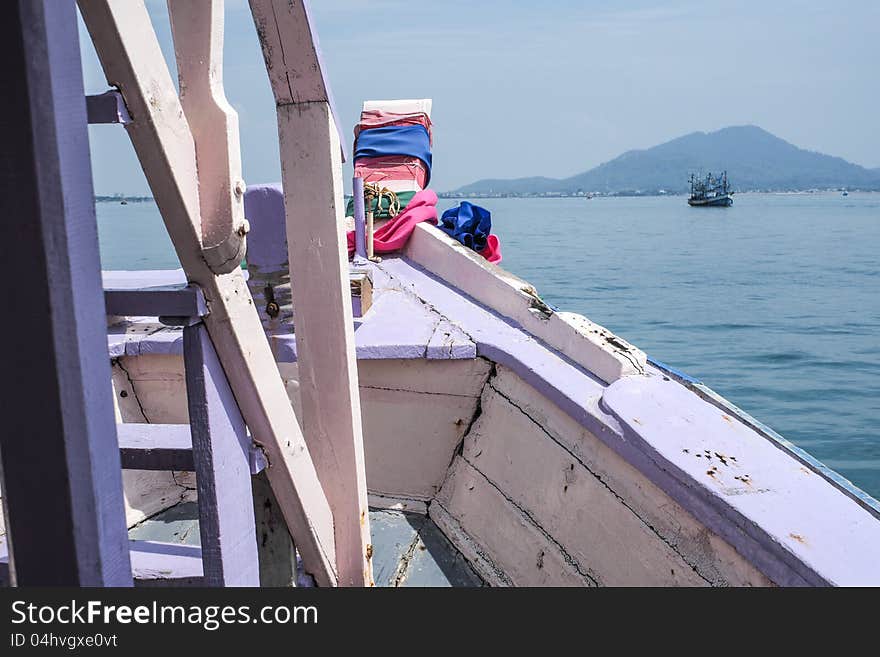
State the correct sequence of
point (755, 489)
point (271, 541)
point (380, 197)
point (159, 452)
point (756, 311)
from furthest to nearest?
point (756, 311) → point (380, 197) → point (755, 489) → point (271, 541) → point (159, 452)

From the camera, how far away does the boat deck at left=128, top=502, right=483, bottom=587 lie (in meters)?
2.64

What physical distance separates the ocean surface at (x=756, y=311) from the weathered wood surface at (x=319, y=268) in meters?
0.37

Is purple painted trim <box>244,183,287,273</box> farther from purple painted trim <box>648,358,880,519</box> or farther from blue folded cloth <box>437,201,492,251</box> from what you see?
blue folded cloth <box>437,201,492,251</box>

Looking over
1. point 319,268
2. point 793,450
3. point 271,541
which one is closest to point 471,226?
point 793,450

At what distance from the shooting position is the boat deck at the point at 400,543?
2.64 metres

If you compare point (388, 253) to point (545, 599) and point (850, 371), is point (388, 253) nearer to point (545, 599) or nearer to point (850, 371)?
point (545, 599)

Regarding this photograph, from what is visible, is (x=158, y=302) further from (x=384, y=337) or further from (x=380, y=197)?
(x=380, y=197)

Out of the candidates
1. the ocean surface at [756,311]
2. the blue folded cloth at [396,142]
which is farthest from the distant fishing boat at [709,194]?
the blue folded cloth at [396,142]

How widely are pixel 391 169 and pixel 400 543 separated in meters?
3.24

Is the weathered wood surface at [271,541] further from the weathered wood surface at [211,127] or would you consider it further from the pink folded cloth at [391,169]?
the pink folded cloth at [391,169]

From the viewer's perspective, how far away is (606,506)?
2.22 metres

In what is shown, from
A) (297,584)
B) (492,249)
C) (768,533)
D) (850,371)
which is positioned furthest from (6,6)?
(850,371)

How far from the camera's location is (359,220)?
14.4 feet

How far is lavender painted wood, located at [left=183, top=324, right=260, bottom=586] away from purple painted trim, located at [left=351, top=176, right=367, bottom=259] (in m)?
2.98
